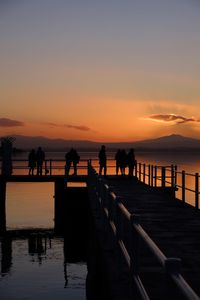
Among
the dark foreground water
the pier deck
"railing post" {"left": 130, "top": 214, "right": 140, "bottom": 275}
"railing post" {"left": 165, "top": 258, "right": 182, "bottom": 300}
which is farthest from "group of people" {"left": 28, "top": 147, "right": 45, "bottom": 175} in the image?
"railing post" {"left": 165, "top": 258, "right": 182, "bottom": 300}

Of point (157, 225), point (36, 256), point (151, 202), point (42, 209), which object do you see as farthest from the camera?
point (42, 209)

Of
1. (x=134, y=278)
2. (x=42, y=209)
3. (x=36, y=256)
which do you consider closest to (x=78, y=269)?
(x=36, y=256)

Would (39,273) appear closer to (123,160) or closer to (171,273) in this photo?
(123,160)

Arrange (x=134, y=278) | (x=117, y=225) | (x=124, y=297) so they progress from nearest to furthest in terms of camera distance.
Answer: (x=134, y=278) < (x=124, y=297) < (x=117, y=225)

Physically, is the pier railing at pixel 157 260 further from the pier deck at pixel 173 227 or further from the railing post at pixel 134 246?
the pier deck at pixel 173 227

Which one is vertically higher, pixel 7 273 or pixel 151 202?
pixel 151 202

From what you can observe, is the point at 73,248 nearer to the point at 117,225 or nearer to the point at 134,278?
the point at 117,225

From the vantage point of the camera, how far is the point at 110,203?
368 inches

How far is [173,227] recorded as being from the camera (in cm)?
1243

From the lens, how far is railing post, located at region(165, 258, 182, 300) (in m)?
3.09

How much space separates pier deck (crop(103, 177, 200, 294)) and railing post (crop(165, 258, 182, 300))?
3406 mm

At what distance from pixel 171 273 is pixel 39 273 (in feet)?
60.6

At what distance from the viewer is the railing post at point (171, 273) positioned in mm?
3088

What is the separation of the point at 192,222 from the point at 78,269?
34.3 feet
